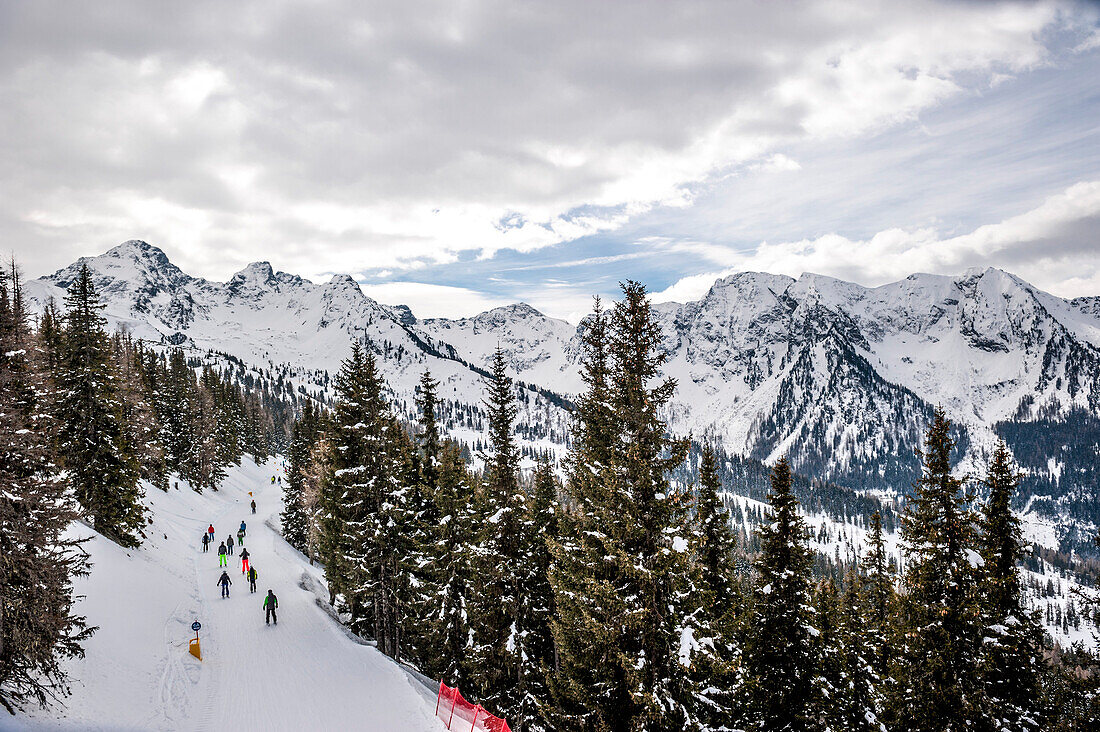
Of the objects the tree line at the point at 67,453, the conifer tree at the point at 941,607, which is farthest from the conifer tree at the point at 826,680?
the tree line at the point at 67,453

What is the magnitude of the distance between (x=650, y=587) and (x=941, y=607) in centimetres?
1003

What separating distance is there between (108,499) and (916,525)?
130ft

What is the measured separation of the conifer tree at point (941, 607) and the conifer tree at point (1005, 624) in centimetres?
64

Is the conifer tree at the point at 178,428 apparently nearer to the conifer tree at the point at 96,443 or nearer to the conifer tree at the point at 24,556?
the conifer tree at the point at 96,443

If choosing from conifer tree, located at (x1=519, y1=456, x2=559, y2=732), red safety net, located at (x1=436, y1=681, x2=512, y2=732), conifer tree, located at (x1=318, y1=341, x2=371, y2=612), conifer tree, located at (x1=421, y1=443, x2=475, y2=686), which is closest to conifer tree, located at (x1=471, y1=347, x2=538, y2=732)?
conifer tree, located at (x1=519, y1=456, x2=559, y2=732)

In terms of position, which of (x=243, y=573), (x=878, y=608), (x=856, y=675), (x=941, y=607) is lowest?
(x=856, y=675)

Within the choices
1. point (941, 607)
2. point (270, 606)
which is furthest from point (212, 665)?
point (941, 607)

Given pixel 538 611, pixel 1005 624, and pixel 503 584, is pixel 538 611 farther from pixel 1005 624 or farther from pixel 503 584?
pixel 1005 624

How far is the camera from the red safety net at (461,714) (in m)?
17.8

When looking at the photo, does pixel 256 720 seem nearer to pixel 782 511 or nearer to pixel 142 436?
pixel 782 511

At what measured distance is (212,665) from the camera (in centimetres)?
2278

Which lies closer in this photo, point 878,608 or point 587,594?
point 587,594

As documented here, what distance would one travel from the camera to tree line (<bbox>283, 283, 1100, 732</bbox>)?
52.1ft

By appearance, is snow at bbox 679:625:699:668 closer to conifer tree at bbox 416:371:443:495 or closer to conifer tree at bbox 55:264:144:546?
conifer tree at bbox 416:371:443:495
